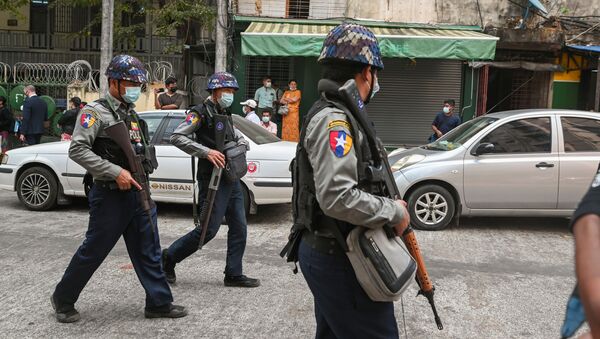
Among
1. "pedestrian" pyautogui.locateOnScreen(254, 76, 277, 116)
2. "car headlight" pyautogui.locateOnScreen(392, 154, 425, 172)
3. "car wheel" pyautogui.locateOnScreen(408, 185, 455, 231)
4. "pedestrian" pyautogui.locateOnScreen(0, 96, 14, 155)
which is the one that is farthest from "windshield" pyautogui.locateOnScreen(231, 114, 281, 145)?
"pedestrian" pyautogui.locateOnScreen(0, 96, 14, 155)

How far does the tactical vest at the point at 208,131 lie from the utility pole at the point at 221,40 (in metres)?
7.52

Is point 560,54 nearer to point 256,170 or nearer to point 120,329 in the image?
point 256,170

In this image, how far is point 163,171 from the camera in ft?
26.8

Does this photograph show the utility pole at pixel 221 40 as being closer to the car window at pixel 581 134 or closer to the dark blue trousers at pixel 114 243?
the car window at pixel 581 134

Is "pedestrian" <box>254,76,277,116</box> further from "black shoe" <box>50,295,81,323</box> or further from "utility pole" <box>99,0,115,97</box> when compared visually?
"black shoe" <box>50,295,81,323</box>

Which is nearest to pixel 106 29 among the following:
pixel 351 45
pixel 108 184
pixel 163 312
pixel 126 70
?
pixel 126 70

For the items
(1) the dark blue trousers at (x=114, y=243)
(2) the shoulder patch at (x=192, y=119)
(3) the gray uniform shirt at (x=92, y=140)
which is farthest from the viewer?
(2) the shoulder patch at (x=192, y=119)

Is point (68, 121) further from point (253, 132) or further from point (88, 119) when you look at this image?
→ point (88, 119)

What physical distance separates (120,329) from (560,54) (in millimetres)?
12930

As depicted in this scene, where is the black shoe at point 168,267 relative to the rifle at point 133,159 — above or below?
below

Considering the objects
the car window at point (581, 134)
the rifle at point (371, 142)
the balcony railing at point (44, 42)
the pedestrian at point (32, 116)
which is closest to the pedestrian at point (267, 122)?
the pedestrian at point (32, 116)

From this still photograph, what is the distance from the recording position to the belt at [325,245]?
2.48 meters

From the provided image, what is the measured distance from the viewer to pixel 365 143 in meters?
2.48

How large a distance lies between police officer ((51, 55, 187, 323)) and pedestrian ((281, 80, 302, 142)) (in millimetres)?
9042
